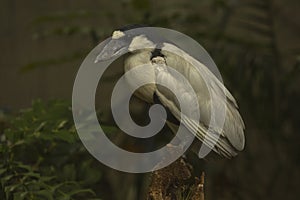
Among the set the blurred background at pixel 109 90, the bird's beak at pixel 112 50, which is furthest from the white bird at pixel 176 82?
the blurred background at pixel 109 90

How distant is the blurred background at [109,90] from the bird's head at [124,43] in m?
0.22

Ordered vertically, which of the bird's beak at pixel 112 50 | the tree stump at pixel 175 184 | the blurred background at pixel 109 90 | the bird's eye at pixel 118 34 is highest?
the bird's eye at pixel 118 34

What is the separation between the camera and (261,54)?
1585 millimetres

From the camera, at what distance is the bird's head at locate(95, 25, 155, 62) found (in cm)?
82

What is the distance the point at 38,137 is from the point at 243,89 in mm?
685

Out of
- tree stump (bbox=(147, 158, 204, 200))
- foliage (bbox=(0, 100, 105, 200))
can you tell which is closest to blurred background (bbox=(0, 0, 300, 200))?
foliage (bbox=(0, 100, 105, 200))

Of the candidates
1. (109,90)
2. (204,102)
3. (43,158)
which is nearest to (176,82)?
(204,102)

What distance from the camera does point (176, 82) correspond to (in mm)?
829

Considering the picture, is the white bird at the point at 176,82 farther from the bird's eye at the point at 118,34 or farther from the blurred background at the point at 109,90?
the blurred background at the point at 109,90

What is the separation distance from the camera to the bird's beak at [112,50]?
0.81m

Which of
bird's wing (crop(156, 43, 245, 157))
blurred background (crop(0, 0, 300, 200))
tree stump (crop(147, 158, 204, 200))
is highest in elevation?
bird's wing (crop(156, 43, 245, 157))

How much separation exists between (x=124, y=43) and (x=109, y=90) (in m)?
1.25

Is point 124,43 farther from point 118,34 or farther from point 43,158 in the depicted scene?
point 43,158

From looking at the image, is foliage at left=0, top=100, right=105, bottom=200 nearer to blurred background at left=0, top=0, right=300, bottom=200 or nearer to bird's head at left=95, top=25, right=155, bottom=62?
blurred background at left=0, top=0, right=300, bottom=200
